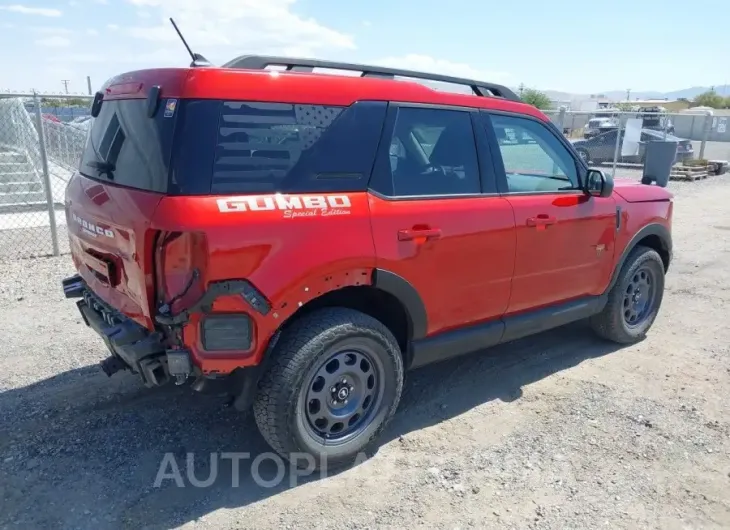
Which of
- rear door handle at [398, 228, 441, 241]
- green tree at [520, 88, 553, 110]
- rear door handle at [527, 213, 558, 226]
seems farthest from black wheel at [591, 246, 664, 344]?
green tree at [520, 88, 553, 110]

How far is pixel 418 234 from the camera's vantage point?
3.29 metres

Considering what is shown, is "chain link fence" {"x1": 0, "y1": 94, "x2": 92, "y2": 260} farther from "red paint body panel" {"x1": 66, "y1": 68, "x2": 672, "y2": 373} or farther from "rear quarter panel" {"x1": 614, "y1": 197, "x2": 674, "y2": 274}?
"rear quarter panel" {"x1": 614, "y1": 197, "x2": 674, "y2": 274}

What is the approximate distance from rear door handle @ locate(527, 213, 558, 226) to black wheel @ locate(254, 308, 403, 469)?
4.23 feet

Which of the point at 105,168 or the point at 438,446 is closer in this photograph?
the point at 105,168

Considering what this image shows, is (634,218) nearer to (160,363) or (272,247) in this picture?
(272,247)

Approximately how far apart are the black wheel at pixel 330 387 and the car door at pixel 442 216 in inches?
14.5

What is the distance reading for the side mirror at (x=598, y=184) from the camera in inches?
168

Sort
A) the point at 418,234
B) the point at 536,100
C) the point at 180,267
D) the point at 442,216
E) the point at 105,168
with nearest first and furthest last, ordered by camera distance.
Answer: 1. the point at 180,267
2. the point at 105,168
3. the point at 418,234
4. the point at 442,216
5. the point at 536,100

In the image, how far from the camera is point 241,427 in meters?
3.67

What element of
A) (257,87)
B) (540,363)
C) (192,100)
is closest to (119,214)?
(192,100)

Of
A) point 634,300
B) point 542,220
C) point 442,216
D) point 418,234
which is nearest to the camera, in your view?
point 418,234

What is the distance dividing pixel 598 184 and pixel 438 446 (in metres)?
2.22

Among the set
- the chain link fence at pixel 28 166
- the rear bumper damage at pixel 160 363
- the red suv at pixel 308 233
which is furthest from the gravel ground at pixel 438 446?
the chain link fence at pixel 28 166

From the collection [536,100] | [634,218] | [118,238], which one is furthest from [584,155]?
[536,100]
